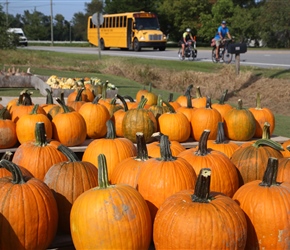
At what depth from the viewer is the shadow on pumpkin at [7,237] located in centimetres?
254

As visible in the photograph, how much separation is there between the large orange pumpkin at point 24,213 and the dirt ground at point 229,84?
346 inches

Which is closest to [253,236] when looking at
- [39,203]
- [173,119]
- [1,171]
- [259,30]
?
[39,203]

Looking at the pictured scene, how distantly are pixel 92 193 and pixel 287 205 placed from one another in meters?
1.04

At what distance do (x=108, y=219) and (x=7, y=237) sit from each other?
576 millimetres

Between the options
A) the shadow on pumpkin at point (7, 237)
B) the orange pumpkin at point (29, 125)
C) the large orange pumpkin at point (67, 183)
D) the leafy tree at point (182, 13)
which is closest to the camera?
the shadow on pumpkin at point (7, 237)

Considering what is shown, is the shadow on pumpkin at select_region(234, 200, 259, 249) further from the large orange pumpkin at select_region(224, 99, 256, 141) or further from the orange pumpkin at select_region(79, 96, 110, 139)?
the orange pumpkin at select_region(79, 96, 110, 139)

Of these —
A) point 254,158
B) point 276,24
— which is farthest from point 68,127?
point 276,24

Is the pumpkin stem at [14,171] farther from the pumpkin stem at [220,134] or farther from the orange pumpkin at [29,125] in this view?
the orange pumpkin at [29,125]

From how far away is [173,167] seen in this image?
9.32ft

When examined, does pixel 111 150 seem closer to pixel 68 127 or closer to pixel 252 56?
pixel 68 127

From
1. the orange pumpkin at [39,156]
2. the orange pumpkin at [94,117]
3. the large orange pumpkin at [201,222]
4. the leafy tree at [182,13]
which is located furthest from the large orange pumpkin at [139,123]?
the leafy tree at [182,13]

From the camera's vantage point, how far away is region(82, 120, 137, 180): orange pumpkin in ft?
11.7

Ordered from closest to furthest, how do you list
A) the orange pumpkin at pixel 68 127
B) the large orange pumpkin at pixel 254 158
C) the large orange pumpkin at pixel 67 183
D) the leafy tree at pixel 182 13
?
the large orange pumpkin at pixel 67 183 → the large orange pumpkin at pixel 254 158 → the orange pumpkin at pixel 68 127 → the leafy tree at pixel 182 13

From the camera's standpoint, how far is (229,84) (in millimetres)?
13992
